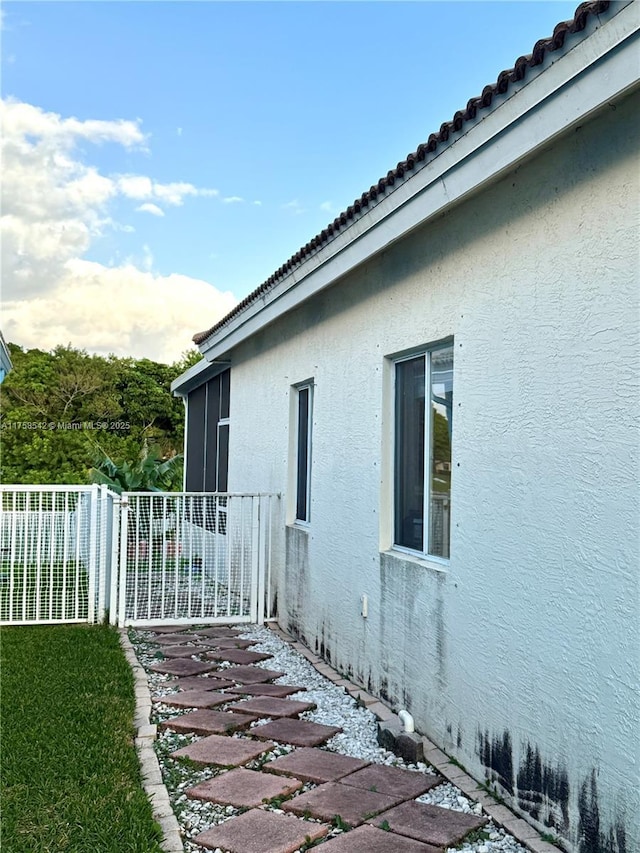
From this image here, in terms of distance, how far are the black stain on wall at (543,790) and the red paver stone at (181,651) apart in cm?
456

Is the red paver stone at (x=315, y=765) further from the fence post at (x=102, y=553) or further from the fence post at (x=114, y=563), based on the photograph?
the fence post at (x=102, y=553)

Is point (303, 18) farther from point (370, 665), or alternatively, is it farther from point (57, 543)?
point (370, 665)

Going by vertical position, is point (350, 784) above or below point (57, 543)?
below

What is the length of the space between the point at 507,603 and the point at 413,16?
7.23m

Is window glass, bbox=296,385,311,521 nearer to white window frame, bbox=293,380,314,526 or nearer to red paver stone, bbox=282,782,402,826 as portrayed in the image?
white window frame, bbox=293,380,314,526

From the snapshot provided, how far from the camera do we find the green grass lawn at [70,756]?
3.63m

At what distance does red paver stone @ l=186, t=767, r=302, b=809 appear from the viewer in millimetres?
4246

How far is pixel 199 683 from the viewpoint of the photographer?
673cm

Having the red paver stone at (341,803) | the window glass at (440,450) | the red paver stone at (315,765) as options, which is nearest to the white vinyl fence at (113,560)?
the window glass at (440,450)

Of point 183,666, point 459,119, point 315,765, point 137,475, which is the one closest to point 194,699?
point 183,666

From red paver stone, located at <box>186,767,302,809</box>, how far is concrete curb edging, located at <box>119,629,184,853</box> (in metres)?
0.23

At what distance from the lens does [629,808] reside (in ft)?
10.4

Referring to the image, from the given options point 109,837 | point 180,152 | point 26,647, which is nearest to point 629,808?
point 109,837

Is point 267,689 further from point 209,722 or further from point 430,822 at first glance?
point 430,822
